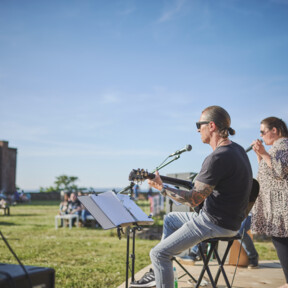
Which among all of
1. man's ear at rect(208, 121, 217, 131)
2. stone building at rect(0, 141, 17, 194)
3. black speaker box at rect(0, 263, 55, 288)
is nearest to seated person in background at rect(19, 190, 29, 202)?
stone building at rect(0, 141, 17, 194)

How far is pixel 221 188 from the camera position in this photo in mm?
2951

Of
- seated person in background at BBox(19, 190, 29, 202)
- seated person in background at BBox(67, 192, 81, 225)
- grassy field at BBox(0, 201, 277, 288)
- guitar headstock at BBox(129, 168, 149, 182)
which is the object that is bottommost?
seated person in background at BBox(19, 190, 29, 202)

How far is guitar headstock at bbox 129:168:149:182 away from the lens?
3125 mm

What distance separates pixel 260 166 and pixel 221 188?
131 centimetres

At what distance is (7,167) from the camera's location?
51.6 meters

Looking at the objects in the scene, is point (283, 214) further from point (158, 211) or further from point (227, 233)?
point (158, 211)

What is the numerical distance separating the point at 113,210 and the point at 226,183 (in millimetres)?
1160

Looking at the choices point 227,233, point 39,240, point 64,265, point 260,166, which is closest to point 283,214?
point 260,166

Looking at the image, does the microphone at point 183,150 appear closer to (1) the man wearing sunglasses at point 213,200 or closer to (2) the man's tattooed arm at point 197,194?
(1) the man wearing sunglasses at point 213,200

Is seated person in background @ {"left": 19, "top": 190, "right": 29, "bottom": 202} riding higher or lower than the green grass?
lower

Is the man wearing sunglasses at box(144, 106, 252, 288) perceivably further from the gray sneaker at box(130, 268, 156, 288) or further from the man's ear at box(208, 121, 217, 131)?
the gray sneaker at box(130, 268, 156, 288)

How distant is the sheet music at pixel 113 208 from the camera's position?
3279mm

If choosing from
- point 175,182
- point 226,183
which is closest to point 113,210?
point 175,182

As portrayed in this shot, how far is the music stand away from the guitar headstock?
1.34 feet
